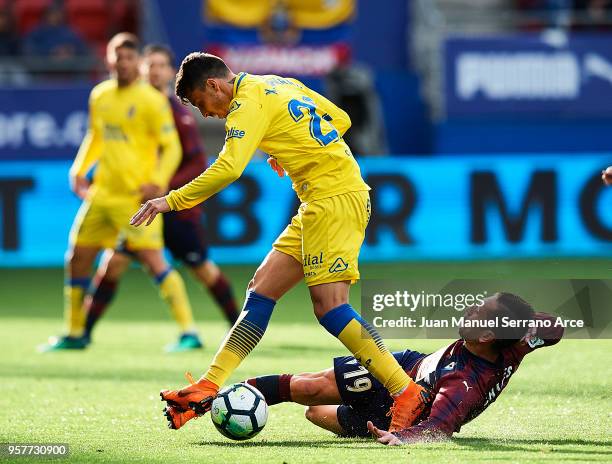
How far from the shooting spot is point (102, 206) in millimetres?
10188

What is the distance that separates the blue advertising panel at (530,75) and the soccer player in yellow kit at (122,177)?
7.62m

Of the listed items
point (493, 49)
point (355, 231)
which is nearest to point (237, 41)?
point (493, 49)

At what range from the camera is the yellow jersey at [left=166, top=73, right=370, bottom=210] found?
6277 mm

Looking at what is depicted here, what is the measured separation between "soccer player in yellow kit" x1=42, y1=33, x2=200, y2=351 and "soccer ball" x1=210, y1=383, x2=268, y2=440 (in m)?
3.88

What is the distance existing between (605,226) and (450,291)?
8.67 m

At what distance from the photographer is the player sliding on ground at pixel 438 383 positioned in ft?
19.7

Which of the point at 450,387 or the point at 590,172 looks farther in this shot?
the point at 590,172

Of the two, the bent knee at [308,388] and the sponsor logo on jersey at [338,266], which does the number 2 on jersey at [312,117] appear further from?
the bent knee at [308,388]

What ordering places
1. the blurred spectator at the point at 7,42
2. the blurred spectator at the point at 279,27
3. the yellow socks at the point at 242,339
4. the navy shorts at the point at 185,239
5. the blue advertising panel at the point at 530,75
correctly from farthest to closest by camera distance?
the blurred spectator at the point at 279,27, the blurred spectator at the point at 7,42, the blue advertising panel at the point at 530,75, the navy shorts at the point at 185,239, the yellow socks at the point at 242,339

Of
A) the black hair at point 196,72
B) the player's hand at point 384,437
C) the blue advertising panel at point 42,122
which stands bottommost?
the blue advertising panel at point 42,122

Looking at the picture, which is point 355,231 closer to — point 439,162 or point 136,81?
point 136,81

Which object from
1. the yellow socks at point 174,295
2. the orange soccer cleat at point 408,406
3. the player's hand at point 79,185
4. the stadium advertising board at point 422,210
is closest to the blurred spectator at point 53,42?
the stadium advertising board at point 422,210

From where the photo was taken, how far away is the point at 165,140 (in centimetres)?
1019

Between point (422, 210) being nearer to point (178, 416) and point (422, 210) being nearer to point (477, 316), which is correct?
point (178, 416)
